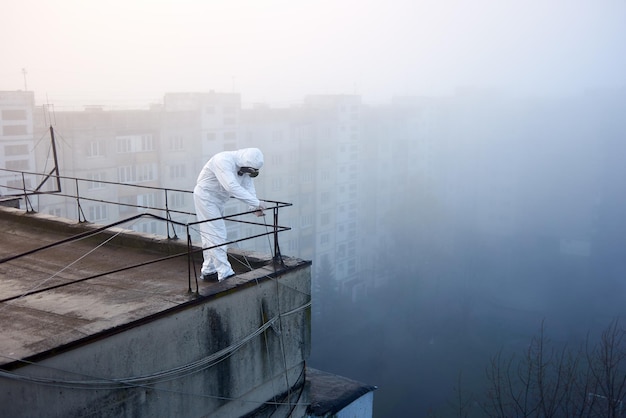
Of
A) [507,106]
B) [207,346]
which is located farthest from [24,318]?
[507,106]

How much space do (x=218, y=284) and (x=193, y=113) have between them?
34758mm

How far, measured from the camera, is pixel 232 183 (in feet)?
24.4

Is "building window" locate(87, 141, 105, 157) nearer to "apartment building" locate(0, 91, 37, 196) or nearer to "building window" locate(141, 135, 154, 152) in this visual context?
"apartment building" locate(0, 91, 37, 196)

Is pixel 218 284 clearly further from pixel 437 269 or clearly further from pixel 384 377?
pixel 437 269

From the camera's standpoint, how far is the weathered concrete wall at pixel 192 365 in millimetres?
5117

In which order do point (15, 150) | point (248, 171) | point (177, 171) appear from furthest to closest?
point (177, 171), point (15, 150), point (248, 171)

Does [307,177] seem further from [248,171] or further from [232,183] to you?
[232,183]

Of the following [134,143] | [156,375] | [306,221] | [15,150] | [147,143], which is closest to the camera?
[156,375]

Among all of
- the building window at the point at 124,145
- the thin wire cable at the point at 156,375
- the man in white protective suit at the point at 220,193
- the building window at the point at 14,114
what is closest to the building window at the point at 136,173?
the building window at the point at 124,145

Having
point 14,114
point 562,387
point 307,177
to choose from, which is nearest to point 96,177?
point 14,114

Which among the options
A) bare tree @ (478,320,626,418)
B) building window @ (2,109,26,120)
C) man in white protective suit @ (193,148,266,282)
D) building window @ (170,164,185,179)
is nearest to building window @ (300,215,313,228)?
building window @ (170,164,185,179)

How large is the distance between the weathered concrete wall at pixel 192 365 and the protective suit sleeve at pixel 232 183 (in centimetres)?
→ 103

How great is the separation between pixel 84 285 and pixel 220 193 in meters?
2.08

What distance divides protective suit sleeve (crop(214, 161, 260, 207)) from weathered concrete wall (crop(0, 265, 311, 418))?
1.03 m
